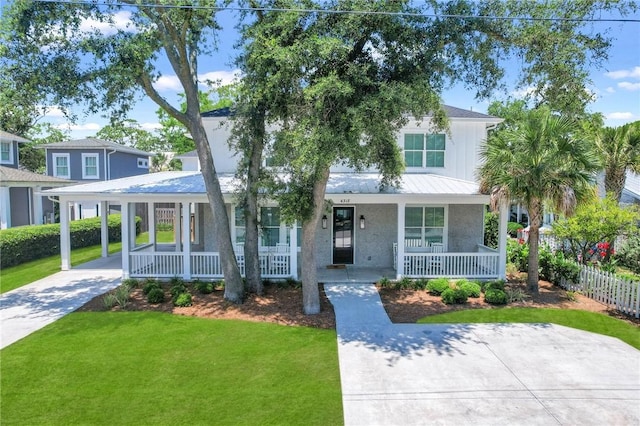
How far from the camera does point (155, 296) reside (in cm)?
1082

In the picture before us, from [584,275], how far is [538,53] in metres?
6.69

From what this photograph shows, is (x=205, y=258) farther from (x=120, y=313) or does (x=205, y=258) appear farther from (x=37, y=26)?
(x=37, y=26)

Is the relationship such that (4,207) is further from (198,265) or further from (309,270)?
(309,270)

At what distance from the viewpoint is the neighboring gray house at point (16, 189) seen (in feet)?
69.5

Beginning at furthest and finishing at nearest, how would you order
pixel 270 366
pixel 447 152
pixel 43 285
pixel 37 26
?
pixel 447 152 → pixel 43 285 → pixel 37 26 → pixel 270 366

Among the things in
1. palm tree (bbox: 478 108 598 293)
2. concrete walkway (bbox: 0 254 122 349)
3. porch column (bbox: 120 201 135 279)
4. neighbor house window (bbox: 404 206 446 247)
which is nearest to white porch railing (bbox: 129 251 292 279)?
porch column (bbox: 120 201 135 279)

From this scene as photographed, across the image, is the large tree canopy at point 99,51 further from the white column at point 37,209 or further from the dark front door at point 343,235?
the white column at point 37,209

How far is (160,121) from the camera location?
4769 cm

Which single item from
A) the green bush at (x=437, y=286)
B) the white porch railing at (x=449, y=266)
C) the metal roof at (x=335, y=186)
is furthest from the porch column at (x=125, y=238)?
the green bush at (x=437, y=286)

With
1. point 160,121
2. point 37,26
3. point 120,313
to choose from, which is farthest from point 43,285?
point 160,121

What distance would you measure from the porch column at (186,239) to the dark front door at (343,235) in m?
5.11

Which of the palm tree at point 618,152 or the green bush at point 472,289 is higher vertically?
the palm tree at point 618,152

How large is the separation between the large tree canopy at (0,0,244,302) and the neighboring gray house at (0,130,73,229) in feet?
46.9

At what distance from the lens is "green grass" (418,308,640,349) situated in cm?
927
